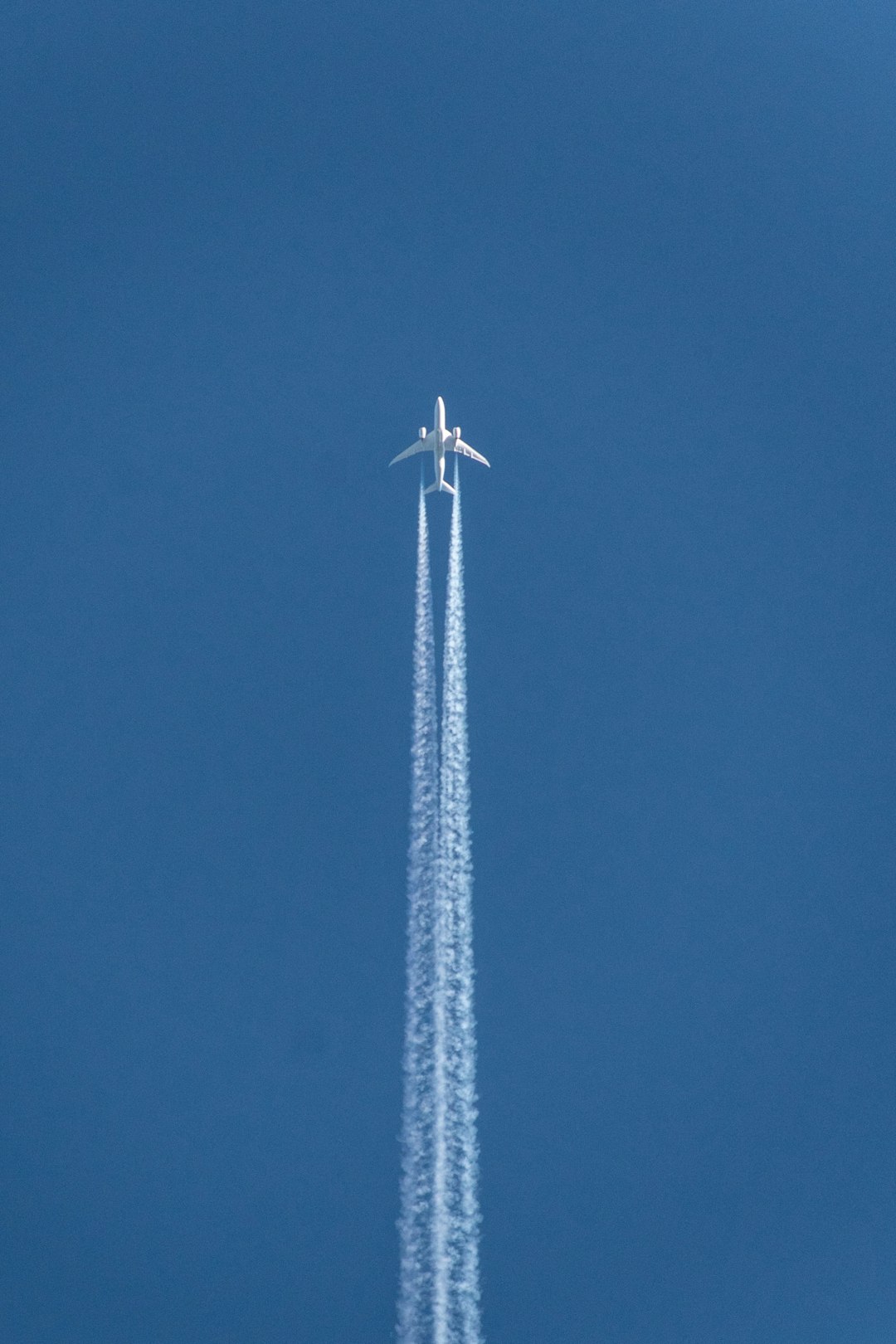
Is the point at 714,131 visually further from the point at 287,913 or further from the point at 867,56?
the point at 287,913

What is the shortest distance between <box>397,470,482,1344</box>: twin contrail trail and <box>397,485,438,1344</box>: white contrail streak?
52mm

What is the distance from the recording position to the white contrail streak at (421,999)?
206ft

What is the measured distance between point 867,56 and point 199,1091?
6752cm

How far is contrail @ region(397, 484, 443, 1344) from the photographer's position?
2472 inches

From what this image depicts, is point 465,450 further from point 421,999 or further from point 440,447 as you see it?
point 421,999

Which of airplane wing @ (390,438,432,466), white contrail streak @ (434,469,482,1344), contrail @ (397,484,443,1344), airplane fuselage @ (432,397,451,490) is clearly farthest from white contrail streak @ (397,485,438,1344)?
airplane wing @ (390,438,432,466)

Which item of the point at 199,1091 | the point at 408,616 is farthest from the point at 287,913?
the point at 408,616

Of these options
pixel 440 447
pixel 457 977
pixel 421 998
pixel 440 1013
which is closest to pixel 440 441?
pixel 440 447

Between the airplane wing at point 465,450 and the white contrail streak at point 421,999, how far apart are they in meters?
2.82

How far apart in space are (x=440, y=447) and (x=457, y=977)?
89.2 feet

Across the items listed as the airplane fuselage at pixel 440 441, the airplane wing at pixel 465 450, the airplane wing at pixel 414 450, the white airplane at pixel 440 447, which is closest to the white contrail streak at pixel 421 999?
the white airplane at pixel 440 447

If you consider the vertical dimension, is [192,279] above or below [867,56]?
below

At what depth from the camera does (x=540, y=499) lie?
2977 inches

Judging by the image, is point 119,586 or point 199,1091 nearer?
point 199,1091
